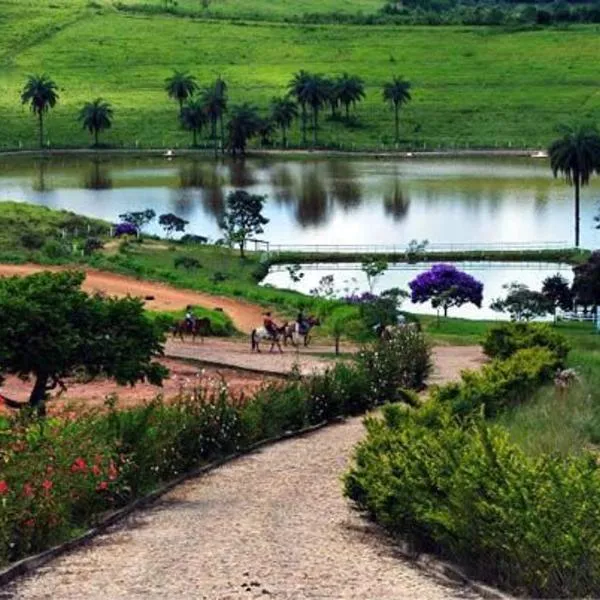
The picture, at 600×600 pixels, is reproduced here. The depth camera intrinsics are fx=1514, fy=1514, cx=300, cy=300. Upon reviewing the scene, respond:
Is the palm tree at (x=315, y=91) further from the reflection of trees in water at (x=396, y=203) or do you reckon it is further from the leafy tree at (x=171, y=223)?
the leafy tree at (x=171, y=223)

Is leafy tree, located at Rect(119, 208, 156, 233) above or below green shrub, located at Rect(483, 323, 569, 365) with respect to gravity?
below

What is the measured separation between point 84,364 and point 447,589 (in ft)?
46.0

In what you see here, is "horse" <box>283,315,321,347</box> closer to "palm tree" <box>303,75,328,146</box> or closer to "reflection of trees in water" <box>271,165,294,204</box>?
"reflection of trees in water" <box>271,165,294,204</box>

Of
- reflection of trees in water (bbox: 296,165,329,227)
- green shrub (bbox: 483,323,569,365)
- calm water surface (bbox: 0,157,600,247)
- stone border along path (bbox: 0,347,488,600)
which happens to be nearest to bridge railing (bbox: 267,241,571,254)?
calm water surface (bbox: 0,157,600,247)

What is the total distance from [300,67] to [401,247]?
75.5m

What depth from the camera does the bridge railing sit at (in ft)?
235

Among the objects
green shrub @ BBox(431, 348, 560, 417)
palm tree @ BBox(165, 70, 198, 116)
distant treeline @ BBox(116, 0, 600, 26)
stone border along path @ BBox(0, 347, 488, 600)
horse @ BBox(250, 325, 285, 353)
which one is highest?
distant treeline @ BBox(116, 0, 600, 26)

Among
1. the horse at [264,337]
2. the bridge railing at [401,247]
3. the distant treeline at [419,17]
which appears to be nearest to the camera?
the horse at [264,337]

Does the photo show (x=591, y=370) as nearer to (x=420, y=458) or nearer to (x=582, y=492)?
(x=420, y=458)

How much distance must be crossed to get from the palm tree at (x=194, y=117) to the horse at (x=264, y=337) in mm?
80660

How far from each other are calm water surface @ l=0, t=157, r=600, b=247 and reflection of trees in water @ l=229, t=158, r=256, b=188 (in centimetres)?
9

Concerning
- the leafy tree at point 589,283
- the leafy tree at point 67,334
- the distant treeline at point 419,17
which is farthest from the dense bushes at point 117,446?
the distant treeline at point 419,17

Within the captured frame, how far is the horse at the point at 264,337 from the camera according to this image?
1652 inches

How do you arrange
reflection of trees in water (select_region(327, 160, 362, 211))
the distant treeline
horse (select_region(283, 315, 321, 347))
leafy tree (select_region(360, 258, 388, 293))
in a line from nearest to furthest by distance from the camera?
horse (select_region(283, 315, 321, 347)) < leafy tree (select_region(360, 258, 388, 293)) < reflection of trees in water (select_region(327, 160, 362, 211)) < the distant treeline
